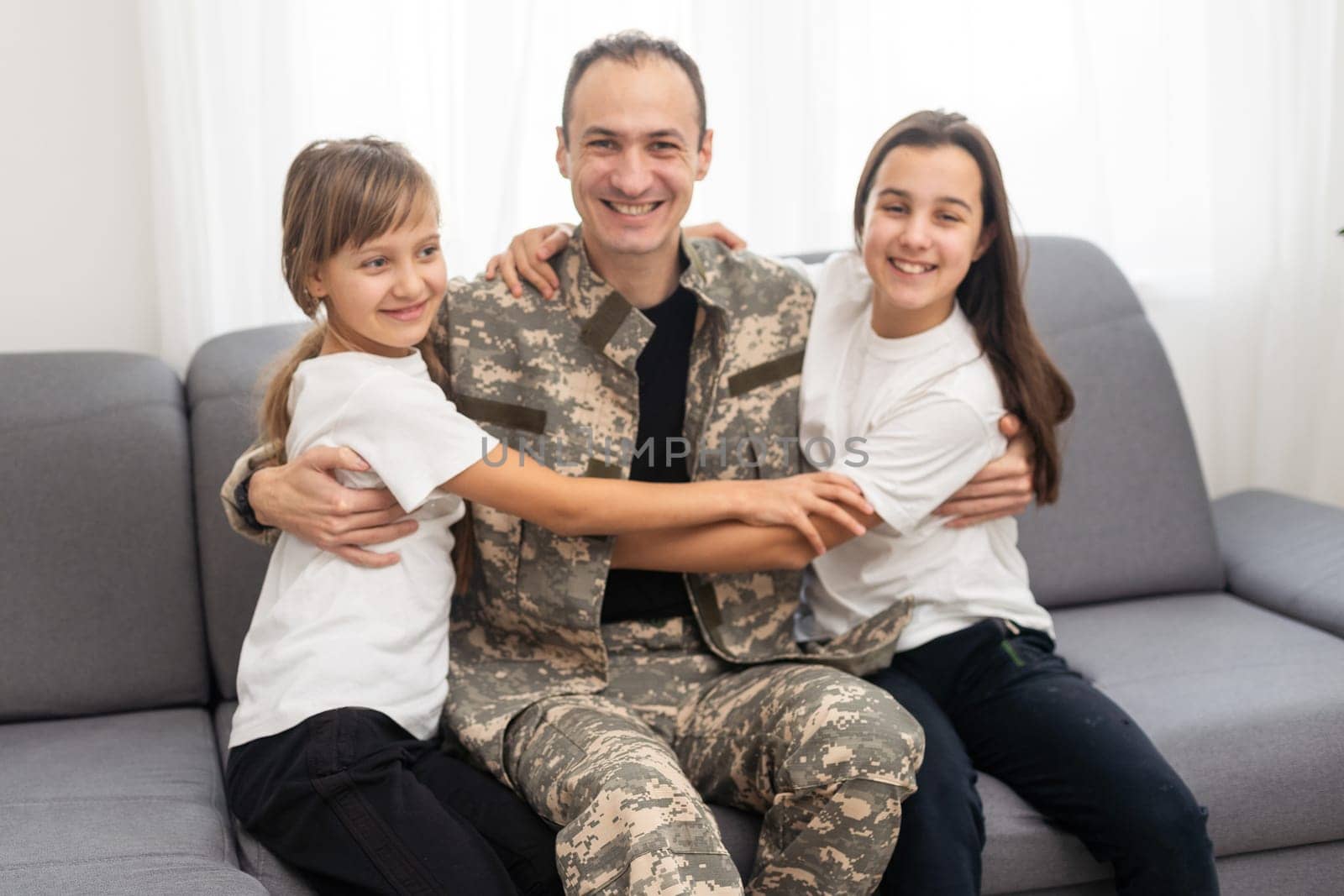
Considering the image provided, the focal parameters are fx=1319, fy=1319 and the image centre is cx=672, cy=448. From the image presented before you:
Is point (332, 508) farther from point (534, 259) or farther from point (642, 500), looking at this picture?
point (534, 259)

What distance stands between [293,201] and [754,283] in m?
0.68

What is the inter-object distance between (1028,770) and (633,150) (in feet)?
3.26

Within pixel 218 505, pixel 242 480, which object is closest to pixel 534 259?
pixel 242 480

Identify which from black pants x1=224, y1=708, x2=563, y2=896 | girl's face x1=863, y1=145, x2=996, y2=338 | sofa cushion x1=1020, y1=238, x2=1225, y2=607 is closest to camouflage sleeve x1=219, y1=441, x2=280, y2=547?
black pants x1=224, y1=708, x2=563, y2=896

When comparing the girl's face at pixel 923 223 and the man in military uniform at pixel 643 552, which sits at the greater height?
the girl's face at pixel 923 223

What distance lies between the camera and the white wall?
7.55ft

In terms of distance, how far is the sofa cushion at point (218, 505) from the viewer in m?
2.09

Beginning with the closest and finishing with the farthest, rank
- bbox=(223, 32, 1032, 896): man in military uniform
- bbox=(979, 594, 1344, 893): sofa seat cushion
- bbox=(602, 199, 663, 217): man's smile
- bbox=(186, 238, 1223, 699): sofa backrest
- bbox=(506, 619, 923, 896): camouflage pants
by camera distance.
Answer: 1. bbox=(506, 619, 923, 896): camouflage pants
2. bbox=(223, 32, 1032, 896): man in military uniform
3. bbox=(979, 594, 1344, 893): sofa seat cushion
4. bbox=(602, 199, 663, 217): man's smile
5. bbox=(186, 238, 1223, 699): sofa backrest

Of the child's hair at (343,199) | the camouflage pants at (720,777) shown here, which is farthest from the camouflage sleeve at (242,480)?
the camouflage pants at (720,777)

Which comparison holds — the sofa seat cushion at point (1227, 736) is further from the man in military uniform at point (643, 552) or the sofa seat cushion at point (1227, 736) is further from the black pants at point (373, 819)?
the black pants at point (373, 819)

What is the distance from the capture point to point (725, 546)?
6.01ft

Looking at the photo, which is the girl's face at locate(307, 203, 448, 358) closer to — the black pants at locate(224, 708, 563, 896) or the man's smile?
the man's smile

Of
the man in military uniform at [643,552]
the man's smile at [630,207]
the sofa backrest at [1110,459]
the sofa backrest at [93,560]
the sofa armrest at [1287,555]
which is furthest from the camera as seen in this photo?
the sofa backrest at [1110,459]

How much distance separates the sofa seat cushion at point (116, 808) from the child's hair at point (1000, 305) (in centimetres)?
121
